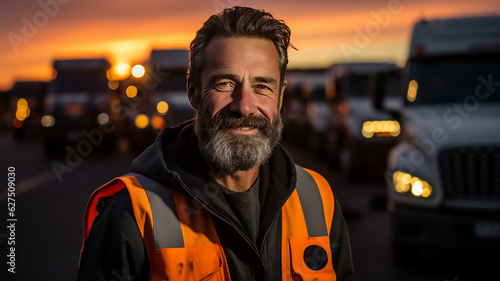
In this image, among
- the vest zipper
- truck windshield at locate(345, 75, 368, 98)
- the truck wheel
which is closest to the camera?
the vest zipper

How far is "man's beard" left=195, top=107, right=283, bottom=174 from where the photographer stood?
243cm

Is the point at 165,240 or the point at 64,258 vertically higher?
the point at 165,240

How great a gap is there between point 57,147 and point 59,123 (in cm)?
117

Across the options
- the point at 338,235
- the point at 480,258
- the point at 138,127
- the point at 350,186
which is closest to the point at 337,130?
the point at 350,186

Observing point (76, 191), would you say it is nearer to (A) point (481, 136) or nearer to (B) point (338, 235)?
(A) point (481, 136)

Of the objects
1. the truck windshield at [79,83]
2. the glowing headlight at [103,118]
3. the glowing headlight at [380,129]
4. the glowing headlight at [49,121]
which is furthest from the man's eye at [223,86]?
the truck windshield at [79,83]

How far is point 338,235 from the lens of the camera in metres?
2.54

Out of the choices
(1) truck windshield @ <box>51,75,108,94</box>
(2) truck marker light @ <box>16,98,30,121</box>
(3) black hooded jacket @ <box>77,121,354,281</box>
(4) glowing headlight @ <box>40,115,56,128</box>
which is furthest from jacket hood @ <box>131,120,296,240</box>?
(2) truck marker light @ <box>16,98,30,121</box>

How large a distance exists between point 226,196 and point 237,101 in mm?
369

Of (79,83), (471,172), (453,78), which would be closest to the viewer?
(471,172)

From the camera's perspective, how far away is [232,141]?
8.08ft

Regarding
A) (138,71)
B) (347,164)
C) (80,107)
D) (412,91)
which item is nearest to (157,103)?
(138,71)

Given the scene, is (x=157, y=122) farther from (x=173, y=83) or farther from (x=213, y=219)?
(x=213, y=219)

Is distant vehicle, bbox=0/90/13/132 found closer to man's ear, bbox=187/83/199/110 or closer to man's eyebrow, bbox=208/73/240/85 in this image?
man's ear, bbox=187/83/199/110
